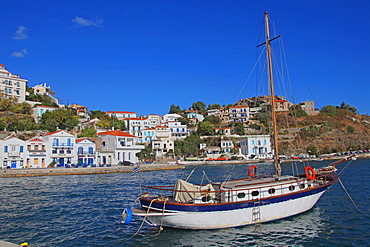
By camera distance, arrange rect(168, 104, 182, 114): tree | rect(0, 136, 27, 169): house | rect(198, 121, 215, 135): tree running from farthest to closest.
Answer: rect(168, 104, 182, 114): tree, rect(198, 121, 215, 135): tree, rect(0, 136, 27, 169): house

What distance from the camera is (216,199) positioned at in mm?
15570

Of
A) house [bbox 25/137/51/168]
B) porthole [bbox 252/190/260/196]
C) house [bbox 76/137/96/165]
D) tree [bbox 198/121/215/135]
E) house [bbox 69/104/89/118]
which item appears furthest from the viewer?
Result: house [bbox 69/104/89/118]

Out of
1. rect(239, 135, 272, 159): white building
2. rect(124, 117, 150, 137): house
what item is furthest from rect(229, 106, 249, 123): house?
rect(124, 117, 150, 137): house

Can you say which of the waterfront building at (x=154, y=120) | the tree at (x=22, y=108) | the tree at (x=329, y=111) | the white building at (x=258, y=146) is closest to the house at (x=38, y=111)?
the tree at (x=22, y=108)

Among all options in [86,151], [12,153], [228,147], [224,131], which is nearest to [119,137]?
[86,151]

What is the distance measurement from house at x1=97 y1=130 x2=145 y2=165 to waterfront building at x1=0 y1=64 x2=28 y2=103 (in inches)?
1401

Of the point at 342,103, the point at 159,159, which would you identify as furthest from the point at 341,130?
the point at 159,159

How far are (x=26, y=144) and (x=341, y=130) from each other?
3567 inches

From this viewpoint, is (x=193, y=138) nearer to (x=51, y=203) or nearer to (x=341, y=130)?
(x=341, y=130)

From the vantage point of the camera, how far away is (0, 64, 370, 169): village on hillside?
55.1 meters

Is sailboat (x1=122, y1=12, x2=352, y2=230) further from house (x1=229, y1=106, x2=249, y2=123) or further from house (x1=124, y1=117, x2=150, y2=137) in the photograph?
house (x1=229, y1=106, x2=249, y2=123)

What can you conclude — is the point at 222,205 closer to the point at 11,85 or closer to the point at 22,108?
the point at 22,108

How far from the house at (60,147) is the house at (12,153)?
15.0 feet

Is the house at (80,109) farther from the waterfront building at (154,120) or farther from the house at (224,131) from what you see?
the house at (224,131)
